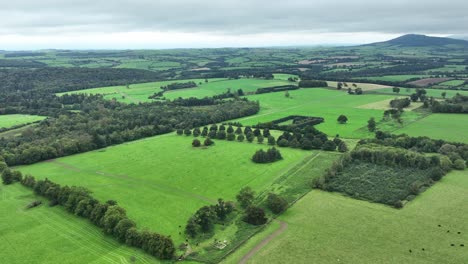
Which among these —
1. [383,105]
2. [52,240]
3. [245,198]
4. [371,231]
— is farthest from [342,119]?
[52,240]

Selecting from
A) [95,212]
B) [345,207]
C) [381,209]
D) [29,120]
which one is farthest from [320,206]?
[29,120]

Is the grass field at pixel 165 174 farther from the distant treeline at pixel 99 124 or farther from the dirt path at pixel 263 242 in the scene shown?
the dirt path at pixel 263 242

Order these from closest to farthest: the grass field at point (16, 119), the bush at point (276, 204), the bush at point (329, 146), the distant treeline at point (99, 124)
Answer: the bush at point (276, 204) < the bush at point (329, 146) < the distant treeline at point (99, 124) < the grass field at point (16, 119)

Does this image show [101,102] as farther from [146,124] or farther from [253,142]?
[253,142]

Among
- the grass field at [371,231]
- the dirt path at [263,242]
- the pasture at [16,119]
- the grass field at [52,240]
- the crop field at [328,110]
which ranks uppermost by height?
the crop field at [328,110]

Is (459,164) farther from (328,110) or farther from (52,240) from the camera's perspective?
(52,240)

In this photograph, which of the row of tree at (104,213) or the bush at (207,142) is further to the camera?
the bush at (207,142)

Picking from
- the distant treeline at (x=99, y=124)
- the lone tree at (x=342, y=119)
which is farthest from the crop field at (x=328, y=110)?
the distant treeline at (x=99, y=124)
